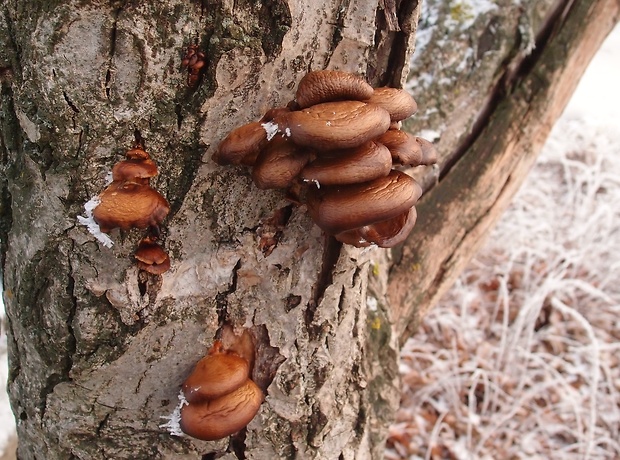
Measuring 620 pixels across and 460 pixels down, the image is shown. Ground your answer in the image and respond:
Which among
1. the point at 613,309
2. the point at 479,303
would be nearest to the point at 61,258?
the point at 479,303

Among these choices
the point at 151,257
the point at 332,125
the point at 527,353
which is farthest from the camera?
the point at 527,353

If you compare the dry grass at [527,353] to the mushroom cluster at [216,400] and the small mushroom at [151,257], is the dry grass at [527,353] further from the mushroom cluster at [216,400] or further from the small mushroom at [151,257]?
the small mushroom at [151,257]

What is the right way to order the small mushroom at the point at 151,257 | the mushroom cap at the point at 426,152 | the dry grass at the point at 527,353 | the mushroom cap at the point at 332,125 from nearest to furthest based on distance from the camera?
the mushroom cap at the point at 332,125
the small mushroom at the point at 151,257
the mushroom cap at the point at 426,152
the dry grass at the point at 527,353

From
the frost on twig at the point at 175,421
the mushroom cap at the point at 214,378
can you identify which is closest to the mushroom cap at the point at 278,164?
the mushroom cap at the point at 214,378

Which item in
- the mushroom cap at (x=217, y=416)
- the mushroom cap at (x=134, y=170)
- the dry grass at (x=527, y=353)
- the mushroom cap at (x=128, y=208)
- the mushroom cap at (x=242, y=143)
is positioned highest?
the mushroom cap at (x=242, y=143)

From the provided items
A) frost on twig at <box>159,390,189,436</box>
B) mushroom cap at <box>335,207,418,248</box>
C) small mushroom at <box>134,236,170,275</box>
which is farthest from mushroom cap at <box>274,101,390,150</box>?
frost on twig at <box>159,390,189,436</box>

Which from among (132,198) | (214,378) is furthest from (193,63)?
(214,378)

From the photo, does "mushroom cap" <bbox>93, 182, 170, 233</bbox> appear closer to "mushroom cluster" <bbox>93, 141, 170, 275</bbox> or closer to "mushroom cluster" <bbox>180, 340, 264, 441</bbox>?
"mushroom cluster" <bbox>93, 141, 170, 275</bbox>

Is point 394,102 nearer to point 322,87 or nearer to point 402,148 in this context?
point 402,148
